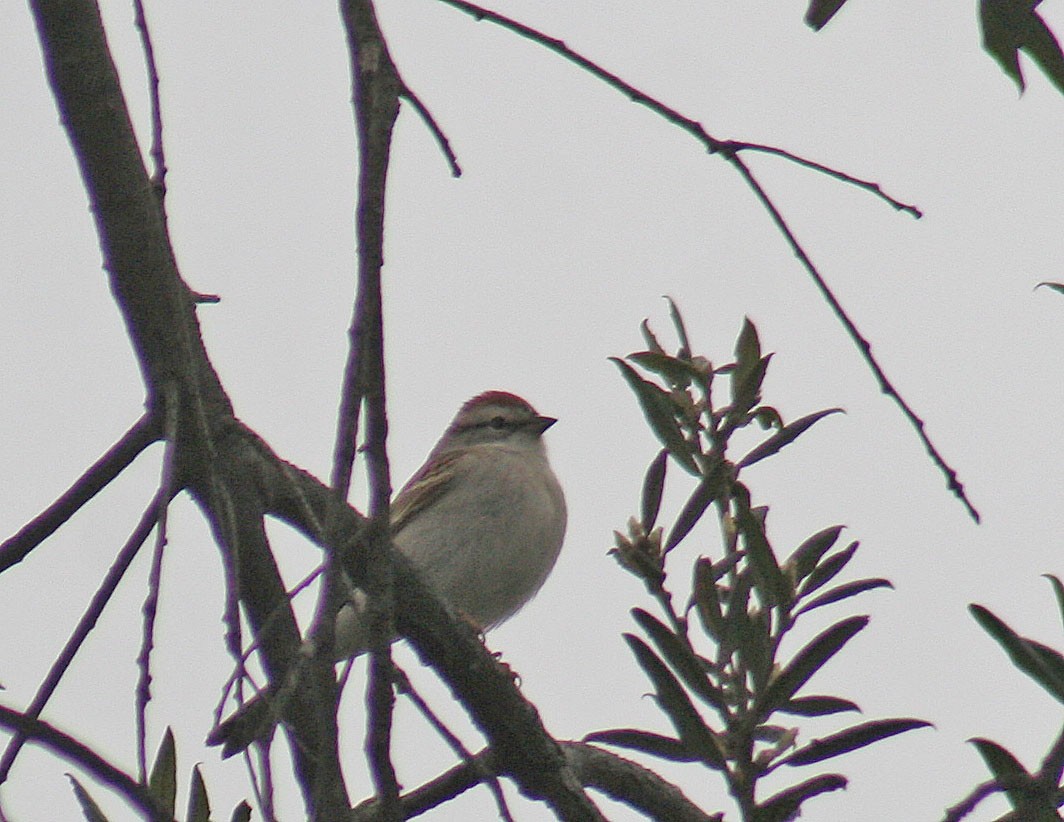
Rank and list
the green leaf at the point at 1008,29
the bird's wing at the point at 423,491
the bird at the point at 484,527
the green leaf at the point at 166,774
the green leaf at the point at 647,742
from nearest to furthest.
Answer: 1. the green leaf at the point at 1008,29
2. the green leaf at the point at 647,742
3. the green leaf at the point at 166,774
4. the bird at the point at 484,527
5. the bird's wing at the point at 423,491

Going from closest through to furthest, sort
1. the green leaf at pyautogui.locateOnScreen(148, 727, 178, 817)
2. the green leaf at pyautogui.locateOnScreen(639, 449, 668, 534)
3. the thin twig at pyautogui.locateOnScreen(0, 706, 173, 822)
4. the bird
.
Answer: the thin twig at pyautogui.locateOnScreen(0, 706, 173, 822) → the green leaf at pyautogui.locateOnScreen(639, 449, 668, 534) → the green leaf at pyautogui.locateOnScreen(148, 727, 178, 817) → the bird

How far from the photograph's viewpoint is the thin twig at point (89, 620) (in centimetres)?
293

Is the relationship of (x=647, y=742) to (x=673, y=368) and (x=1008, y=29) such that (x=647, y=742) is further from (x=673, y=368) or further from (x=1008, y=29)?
(x=1008, y=29)

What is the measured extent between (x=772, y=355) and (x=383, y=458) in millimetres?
1797

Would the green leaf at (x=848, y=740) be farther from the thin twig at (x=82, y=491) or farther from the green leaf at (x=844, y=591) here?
the thin twig at (x=82, y=491)

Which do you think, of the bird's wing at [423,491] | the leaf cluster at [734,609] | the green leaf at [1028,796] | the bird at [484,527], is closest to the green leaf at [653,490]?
the leaf cluster at [734,609]

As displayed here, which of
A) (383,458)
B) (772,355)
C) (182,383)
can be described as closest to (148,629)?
(383,458)

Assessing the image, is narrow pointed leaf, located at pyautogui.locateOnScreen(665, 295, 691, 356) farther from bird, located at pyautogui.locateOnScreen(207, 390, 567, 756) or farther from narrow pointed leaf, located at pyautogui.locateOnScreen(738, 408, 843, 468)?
bird, located at pyautogui.locateOnScreen(207, 390, 567, 756)

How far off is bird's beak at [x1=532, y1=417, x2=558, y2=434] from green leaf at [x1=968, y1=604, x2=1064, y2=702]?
25.9ft

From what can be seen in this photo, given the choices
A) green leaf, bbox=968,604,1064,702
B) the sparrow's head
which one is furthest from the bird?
green leaf, bbox=968,604,1064,702

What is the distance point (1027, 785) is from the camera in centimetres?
259

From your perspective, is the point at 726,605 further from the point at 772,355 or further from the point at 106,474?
the point at 106,474

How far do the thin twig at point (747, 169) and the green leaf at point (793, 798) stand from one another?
0.70 metres

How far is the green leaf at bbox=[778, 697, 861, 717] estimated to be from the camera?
357cm
